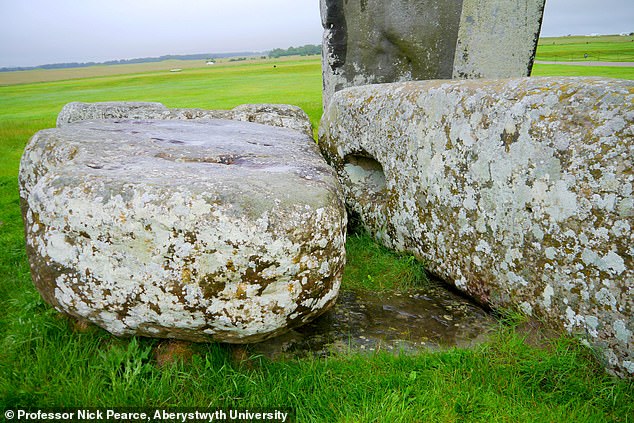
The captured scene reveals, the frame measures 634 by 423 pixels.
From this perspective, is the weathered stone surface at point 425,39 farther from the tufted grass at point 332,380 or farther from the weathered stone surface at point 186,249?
the tufted grass at point 332,380

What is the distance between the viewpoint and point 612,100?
266 centimetres

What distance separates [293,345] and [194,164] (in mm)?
1441

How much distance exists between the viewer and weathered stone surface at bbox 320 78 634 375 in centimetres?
262

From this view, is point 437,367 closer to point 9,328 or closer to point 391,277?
point 391,277

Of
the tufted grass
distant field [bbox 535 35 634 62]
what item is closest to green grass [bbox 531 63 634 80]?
distant field [bbox 535 35 634 62]

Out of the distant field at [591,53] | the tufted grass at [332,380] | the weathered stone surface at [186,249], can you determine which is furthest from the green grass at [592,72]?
the weathered stone surface at [186,249]

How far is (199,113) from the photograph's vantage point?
6727 mm

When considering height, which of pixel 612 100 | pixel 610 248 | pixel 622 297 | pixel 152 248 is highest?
pixel 612 100

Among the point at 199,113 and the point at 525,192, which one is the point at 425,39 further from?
the point at 525,192

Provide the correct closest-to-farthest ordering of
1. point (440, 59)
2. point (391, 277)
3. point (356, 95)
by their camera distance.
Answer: point (391, 277) → point (356, 95) → point (440, 59)

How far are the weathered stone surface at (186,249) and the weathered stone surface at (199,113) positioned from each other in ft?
11.6

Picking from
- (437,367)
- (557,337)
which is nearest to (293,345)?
(437,367)

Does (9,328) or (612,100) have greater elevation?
(612,100)

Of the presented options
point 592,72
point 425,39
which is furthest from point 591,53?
point 425,39
